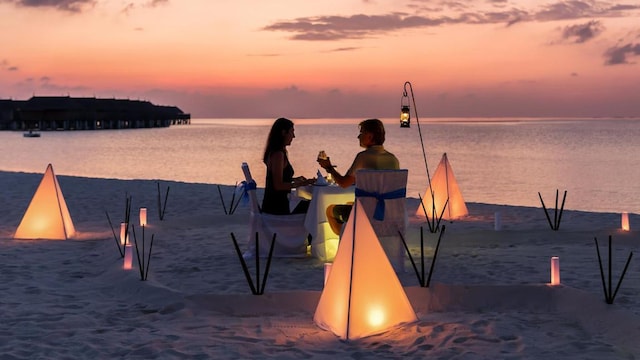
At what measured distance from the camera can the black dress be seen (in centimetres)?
795

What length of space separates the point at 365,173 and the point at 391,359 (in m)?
2.82

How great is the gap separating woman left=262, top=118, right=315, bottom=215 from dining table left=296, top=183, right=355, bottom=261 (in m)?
0.20

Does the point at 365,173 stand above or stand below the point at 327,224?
above

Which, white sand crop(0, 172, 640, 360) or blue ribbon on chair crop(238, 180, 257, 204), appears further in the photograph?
blue ribbon on chair crop(238, 180, 257, 204)

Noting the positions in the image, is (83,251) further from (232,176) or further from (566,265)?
Answer: (232,176)

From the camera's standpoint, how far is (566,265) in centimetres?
782

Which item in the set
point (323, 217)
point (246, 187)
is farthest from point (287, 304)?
point (246, 187)

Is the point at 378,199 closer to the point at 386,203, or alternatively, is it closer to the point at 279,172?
the point at 386,203

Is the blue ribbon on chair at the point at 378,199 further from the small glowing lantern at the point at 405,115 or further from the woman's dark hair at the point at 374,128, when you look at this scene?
the small glowing lantern at the point at 405,115

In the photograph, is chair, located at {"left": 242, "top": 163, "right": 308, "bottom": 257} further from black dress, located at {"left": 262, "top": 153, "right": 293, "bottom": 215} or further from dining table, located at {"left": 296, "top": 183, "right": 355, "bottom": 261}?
dining table, located at {"left": 296, "top": 183, "right": 355, "bottom": 261}

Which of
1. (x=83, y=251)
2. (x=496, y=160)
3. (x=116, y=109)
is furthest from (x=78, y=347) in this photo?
(x=116, y=109)

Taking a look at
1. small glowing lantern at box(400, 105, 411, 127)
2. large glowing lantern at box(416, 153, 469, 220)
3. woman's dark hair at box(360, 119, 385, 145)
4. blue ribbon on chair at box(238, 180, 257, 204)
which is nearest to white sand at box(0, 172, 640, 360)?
blue ribbon on chair at box(238, 180, 257, 204)

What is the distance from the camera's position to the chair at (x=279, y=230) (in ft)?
26.7

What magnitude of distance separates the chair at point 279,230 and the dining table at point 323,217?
8.2 inches
